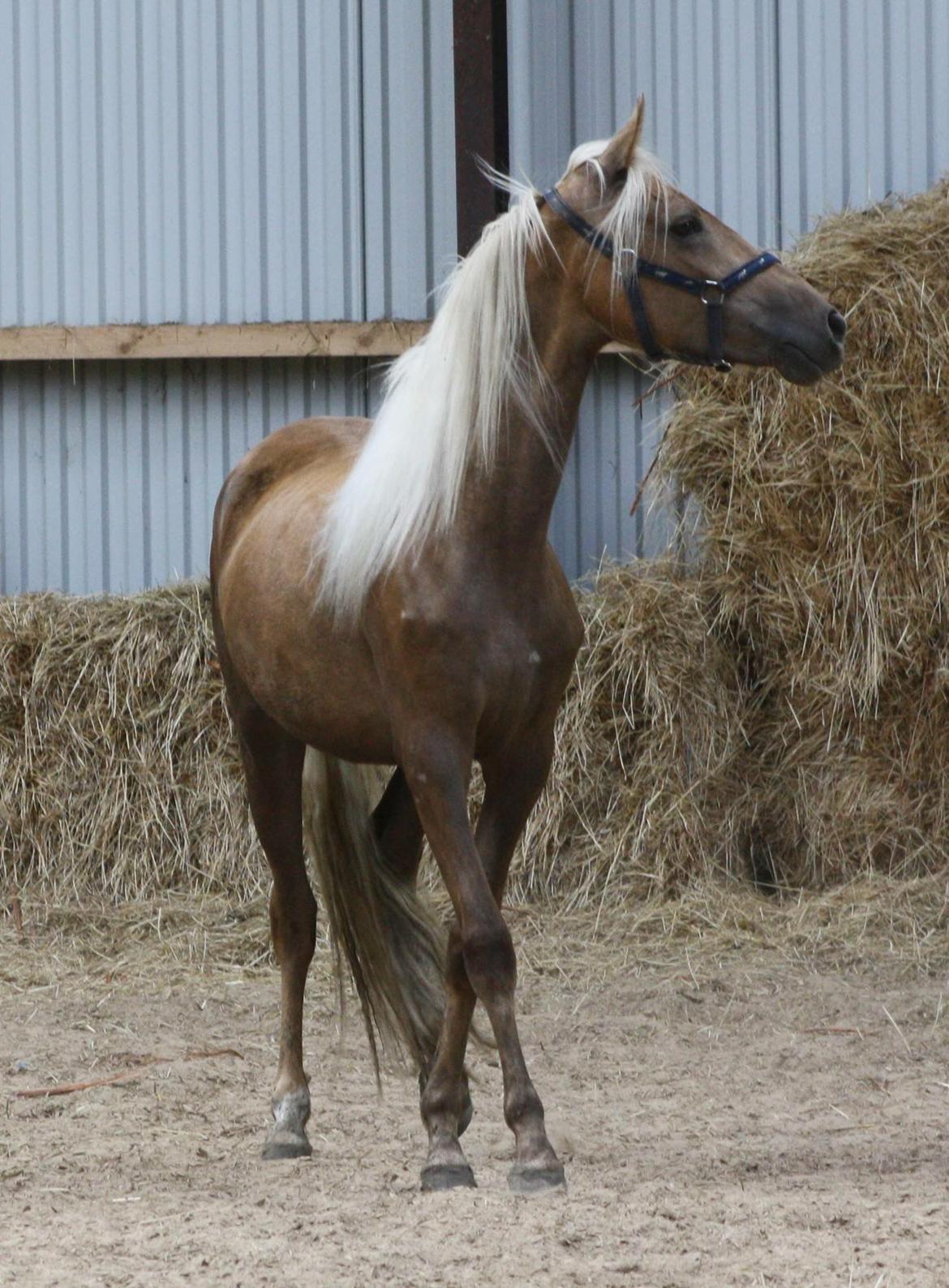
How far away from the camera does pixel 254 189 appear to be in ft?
20.2

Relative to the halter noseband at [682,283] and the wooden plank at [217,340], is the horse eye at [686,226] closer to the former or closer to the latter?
the halter noseband at [682,283]

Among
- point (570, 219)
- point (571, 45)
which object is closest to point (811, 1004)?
point (570, 219)

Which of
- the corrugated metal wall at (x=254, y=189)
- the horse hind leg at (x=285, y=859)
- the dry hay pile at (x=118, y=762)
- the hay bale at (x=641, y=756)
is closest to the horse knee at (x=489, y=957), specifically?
the horse hind leg at (x=285, y=859)

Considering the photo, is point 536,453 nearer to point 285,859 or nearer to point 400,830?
point 400,830

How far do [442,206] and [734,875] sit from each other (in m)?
2.65

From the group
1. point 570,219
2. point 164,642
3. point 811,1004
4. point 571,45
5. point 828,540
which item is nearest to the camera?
point 570,219

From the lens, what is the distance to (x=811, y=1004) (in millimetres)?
4609

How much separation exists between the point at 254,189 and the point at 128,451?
1078 millimetres

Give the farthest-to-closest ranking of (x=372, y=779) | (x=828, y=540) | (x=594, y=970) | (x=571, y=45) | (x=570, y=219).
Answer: (x=571, y=45), (x=828, y=540), (x=594, y=970), (x=372, y=779), (x=570, y=219)

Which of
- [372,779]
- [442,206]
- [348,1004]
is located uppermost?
[442,206]

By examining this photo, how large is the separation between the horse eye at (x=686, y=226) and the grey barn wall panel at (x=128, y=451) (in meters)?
3.06

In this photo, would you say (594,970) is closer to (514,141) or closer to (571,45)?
(514,141)

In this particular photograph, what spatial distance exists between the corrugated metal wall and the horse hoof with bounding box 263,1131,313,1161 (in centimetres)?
289

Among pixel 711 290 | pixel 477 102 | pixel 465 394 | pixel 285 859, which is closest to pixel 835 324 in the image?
pixel 711 290
